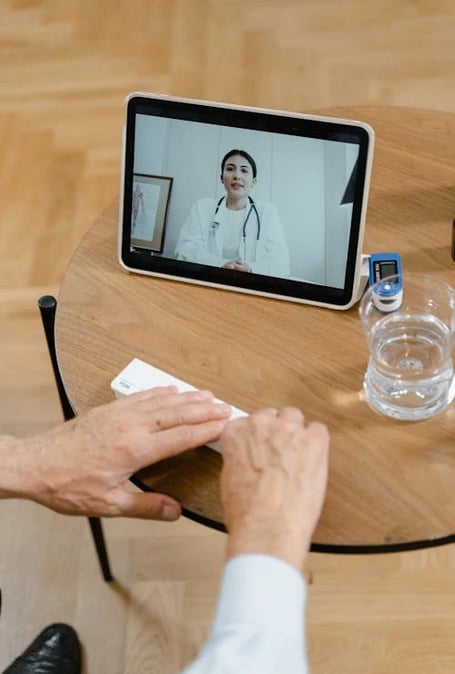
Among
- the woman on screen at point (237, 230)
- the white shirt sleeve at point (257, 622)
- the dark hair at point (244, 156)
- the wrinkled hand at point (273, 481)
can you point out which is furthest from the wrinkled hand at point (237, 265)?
the white shirt sleeve at point (257, 622)

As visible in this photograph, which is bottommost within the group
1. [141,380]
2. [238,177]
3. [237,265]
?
[141,380]

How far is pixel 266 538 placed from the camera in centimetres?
88

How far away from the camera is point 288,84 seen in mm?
2604

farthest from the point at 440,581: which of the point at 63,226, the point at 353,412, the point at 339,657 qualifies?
the point at 63,226

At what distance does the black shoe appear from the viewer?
151cm

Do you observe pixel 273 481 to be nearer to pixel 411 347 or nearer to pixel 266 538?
pixel 266 538

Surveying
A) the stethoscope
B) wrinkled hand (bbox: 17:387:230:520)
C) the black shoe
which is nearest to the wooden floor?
the black shoe

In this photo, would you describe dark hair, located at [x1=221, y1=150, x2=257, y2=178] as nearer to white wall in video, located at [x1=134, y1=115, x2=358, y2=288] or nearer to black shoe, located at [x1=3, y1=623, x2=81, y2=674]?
white wall in video, located at [x1=134, y1=115, x2=358, y2=288]

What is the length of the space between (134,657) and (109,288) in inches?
28.6

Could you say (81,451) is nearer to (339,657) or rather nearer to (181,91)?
(339,657)

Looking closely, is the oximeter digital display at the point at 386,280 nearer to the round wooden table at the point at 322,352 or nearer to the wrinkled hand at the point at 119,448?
the round wooden table at the point at 322,352

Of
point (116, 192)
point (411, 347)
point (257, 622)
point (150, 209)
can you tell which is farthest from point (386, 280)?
point (116, 192)

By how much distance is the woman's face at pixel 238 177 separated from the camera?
43.9 inches

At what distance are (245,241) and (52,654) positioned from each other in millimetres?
858
